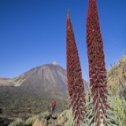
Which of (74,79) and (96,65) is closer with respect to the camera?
(96,65)

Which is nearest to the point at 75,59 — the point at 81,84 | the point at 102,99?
the point at 81,84

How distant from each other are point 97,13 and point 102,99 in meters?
1.34

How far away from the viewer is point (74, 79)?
4.75 metres

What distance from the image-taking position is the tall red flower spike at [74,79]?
15.6ft

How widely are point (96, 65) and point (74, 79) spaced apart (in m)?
0.45

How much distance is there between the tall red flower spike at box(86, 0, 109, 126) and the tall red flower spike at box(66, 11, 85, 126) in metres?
0.21

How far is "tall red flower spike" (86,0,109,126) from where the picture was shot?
4.54 meters

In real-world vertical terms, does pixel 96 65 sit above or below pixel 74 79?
above

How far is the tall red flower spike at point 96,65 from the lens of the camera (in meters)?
4.54

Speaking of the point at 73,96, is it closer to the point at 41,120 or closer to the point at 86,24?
the point at 86,24

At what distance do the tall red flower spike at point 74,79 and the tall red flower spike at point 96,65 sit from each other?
0.68 feet

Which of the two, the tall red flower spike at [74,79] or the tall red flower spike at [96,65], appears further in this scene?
the tall red flower spike at [74,79]

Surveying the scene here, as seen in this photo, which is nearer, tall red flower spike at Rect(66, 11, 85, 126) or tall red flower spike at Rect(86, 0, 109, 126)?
tall red flower spike at Rect(86, 0, 109, 126)

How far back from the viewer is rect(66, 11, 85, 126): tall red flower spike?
15.6ft
